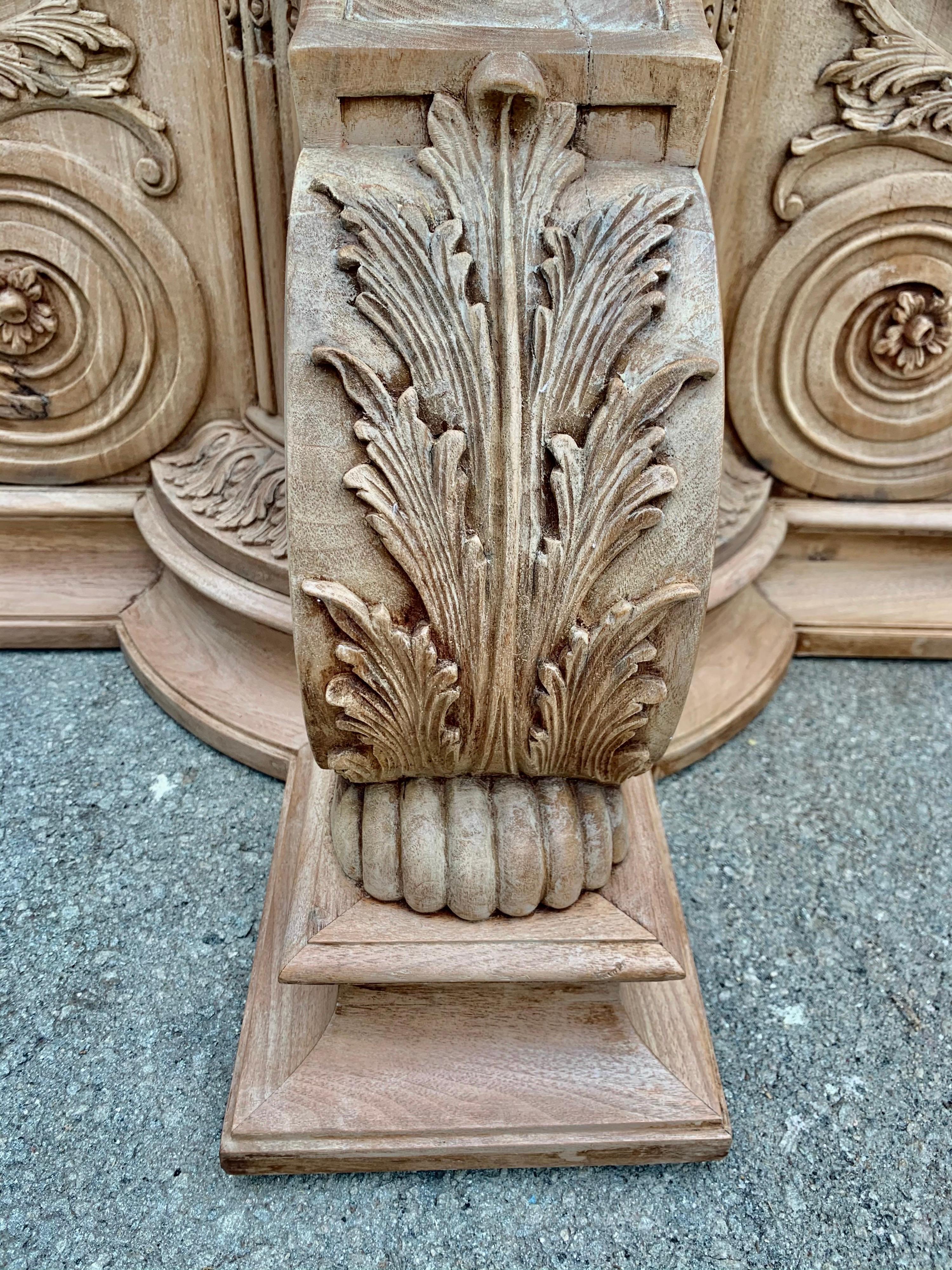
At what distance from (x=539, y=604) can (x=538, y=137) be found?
0.42m

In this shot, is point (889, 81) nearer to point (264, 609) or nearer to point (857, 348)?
point (857, 348)

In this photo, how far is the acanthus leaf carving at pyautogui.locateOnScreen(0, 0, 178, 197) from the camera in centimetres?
119

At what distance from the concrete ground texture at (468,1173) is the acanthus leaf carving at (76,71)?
2.57ft

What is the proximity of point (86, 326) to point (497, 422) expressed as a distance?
0.86 meters

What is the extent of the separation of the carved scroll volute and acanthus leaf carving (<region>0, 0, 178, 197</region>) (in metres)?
→ 0.54

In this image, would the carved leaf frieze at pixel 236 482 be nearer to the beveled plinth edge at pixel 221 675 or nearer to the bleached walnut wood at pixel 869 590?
the beveled plinth edge at pixel 221 675

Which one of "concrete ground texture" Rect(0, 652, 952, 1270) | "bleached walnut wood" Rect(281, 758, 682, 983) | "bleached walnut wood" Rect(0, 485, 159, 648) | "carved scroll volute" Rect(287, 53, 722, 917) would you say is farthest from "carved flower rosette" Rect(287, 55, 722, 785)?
"bleached walnut wood" Rect(0, 485, 159, 648)

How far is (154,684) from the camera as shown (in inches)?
57.2

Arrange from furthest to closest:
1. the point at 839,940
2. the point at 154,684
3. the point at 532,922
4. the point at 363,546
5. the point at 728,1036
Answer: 1. the point at 154,684
2. the point at 839,940
3. the point at 728,1036
4. the point at 532,922
5. the point at 363,546

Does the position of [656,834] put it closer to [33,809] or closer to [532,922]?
[532,922]

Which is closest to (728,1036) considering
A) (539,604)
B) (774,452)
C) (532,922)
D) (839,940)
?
(839,940)

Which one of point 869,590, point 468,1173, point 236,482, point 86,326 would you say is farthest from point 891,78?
point 468,1173

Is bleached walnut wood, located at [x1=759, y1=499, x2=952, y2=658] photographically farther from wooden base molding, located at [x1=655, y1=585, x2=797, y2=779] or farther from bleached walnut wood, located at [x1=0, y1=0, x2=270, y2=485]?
bleached walnut wood, located at [x1=0, y1=0, x2=270, y2=485]

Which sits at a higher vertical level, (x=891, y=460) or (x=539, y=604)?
(x=539, y=604)
